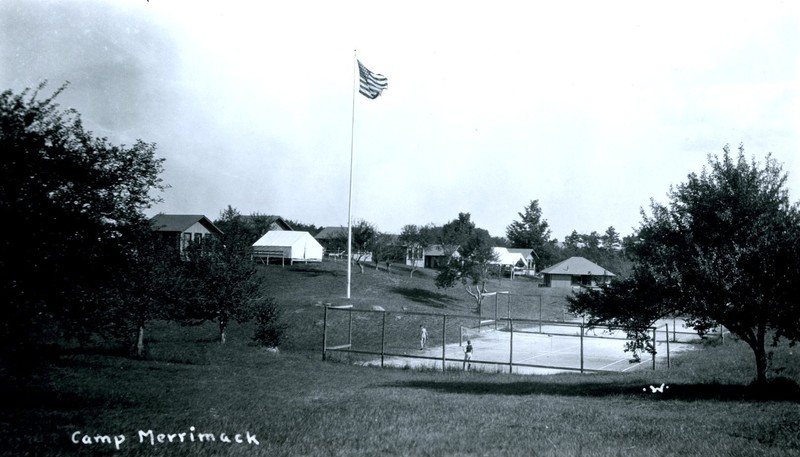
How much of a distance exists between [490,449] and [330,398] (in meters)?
6.61

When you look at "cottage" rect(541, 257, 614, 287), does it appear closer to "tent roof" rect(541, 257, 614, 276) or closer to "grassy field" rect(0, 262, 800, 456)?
"tent roof" rect(541, 257, 614, 276)

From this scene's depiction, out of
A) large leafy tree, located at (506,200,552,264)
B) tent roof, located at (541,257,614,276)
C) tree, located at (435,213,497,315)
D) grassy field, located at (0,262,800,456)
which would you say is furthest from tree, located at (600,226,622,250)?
grassy field, located at (0,262,800,456)

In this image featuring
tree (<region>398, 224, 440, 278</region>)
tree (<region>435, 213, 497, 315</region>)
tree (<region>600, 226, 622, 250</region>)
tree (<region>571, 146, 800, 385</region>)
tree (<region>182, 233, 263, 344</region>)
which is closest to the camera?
tree (<region>571, 146, 800, 385</region>)

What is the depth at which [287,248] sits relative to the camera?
2746 inches

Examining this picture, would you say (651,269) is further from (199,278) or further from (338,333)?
(338,333)

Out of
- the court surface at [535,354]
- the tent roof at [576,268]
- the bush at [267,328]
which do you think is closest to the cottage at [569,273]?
the tent roof at [576,268]

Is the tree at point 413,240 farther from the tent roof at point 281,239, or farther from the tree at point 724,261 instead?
the tree at point 724,261

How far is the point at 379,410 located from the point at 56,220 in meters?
7.16

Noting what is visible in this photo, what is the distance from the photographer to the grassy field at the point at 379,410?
8430mm

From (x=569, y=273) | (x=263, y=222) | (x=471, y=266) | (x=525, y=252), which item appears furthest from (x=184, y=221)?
(x=525, y=252)

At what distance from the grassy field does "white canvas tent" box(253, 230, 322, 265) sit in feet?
150

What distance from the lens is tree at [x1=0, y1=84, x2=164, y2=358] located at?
872cm

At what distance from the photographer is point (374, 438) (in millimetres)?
9125

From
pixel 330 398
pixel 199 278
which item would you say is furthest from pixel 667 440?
pixel 199 278
